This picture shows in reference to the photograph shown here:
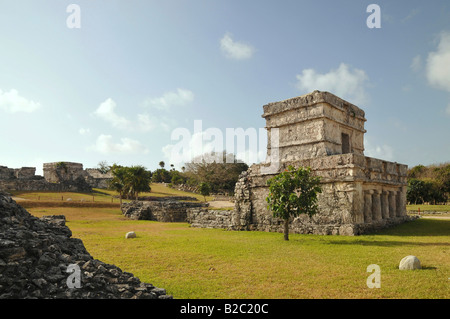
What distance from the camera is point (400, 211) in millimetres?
16625

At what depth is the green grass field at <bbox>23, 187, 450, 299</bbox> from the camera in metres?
5.32

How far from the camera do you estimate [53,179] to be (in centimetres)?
4225

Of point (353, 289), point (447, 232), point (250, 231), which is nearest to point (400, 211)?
point (447, 232)

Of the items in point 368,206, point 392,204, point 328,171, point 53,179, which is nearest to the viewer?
point 328,171

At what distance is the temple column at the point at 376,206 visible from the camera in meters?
14.0

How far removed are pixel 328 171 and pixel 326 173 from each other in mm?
122

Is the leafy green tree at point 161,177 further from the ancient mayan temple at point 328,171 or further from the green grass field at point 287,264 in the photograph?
the green grass field at point 287,264

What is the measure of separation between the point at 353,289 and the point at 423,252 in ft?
15.4

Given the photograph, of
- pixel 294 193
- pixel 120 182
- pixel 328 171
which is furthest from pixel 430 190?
pixel 120 182

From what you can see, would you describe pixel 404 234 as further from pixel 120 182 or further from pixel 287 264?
pixel 120 182

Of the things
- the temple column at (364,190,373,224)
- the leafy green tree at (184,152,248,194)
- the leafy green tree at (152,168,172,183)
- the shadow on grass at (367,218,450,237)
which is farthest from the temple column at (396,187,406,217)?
the leafy green tree at (152,168,172,183)

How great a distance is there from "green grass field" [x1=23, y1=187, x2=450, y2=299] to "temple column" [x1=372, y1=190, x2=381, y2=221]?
1.64 metres

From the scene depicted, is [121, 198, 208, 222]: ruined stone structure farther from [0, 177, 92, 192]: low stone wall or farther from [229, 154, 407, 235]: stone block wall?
[0, 177, 92, 192]: low stone wall
